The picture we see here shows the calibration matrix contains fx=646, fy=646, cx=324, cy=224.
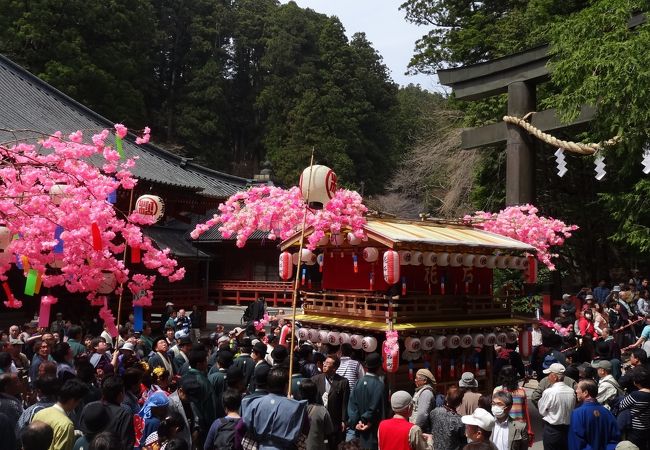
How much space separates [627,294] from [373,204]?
2615 centimetres

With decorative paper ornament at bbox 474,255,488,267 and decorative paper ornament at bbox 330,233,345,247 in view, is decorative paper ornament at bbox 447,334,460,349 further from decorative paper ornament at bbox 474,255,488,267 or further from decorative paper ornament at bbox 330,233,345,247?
decorative paper ornament at bbox 330,233,345,247

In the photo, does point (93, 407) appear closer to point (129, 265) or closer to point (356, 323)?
point (356, 323)

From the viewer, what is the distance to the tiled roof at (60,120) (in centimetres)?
2289

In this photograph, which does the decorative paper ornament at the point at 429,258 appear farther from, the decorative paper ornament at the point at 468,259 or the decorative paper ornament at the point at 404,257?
the decorative paper ornament at the point at 468,259

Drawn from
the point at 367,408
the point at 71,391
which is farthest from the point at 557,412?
the point at 71,391

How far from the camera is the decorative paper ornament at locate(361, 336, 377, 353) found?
419 inches

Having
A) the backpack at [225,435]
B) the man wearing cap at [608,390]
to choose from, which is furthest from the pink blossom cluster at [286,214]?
the backpack at [225,435]

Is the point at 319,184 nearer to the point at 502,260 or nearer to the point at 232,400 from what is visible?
the point at 502,260

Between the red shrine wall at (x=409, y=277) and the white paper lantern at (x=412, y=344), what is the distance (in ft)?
3.37

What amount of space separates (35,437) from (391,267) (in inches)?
262

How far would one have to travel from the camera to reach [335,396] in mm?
7766

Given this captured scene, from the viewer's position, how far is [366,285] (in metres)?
11.6

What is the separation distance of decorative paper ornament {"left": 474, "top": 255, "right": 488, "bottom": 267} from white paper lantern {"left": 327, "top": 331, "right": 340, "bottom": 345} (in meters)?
2.79

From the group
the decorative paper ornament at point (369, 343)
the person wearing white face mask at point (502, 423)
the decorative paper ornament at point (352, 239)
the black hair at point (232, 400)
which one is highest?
the decorative paper ornament at point (352, 239)
